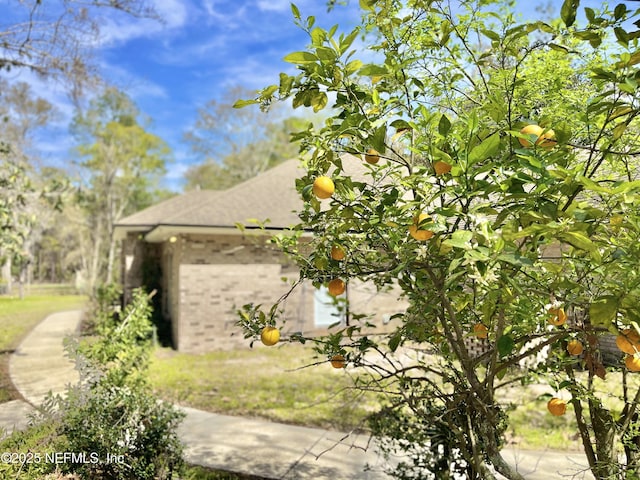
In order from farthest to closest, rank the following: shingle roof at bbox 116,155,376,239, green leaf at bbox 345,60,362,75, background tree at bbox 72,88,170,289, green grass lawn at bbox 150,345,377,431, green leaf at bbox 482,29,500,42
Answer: background tree at bbox 72,88,170,289 → shingle roof at bbox 116,155,376,239 → green grass lawn at bbox 150,345,377,431 → green leaf at bbox 482,29,500,42 → green leaf at bbox 345,60,362,75

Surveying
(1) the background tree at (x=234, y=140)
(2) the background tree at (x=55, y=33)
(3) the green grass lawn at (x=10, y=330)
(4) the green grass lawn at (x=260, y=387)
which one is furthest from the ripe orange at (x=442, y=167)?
(1) the background tree at (x=234, y=140)

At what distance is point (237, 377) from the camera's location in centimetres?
779

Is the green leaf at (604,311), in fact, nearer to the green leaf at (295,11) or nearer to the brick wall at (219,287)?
the green leaf at (295,11)

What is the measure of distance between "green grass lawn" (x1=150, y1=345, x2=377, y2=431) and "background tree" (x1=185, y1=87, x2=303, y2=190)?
20.9 meters

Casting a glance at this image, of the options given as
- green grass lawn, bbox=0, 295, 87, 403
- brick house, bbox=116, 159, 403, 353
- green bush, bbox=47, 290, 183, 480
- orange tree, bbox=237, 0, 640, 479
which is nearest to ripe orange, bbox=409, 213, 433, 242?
orange tree, bbox=237, 0, 640, 479

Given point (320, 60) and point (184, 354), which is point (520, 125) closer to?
point (320, 60)

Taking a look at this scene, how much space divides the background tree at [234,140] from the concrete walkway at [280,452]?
81.0ft

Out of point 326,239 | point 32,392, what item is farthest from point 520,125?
point 32,392

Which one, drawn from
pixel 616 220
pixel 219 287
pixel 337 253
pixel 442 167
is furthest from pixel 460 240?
pixel 219 287

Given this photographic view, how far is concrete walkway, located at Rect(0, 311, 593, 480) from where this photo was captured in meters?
3.69

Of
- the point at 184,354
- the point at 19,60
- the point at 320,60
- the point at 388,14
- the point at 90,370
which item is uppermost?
the point at 19,60

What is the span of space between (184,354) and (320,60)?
9543 millimetres

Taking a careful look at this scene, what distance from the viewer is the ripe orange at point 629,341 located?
52.2 inches

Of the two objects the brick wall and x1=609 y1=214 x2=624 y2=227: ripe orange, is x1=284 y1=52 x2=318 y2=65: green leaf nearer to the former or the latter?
x1=609 y1=214 x2=624 y2=227: ripe orange
